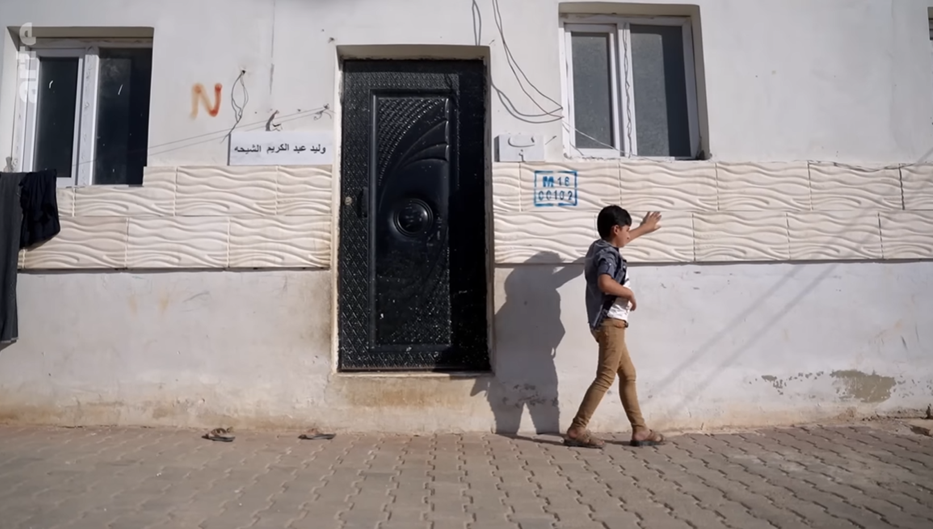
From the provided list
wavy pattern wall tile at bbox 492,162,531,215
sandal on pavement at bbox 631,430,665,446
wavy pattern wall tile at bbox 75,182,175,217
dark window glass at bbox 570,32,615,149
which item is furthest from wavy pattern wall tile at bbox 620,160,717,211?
wavy pattern wall tile at bbox 75,182,175,217

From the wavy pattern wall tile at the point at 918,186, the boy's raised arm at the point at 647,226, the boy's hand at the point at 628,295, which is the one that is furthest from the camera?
the wavy pattern wall tile at the point at 918,186

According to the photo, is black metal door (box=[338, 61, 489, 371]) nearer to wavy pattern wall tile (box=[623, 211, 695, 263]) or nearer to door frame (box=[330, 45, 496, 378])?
door frame (box=[330, 45, 496, 378])

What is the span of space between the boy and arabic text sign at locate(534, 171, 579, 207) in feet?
1.50

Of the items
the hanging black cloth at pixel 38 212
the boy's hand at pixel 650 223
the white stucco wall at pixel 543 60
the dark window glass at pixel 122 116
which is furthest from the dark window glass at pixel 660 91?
the hanging black cloth at pixel 38 212

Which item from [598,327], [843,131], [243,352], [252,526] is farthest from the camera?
[843,131]

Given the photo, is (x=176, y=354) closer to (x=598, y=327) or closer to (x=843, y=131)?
(x=598, y=327)

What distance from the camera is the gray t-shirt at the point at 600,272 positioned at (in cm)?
408

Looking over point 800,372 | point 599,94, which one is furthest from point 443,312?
point 800,372

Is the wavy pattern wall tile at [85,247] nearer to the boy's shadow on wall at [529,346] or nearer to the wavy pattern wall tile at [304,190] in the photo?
the wavy pattern wall tile at [304,190]

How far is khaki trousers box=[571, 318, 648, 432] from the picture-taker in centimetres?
410

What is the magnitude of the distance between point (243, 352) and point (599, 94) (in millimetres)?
3270

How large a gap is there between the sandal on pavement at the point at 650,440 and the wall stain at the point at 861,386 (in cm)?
148

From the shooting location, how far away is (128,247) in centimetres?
465

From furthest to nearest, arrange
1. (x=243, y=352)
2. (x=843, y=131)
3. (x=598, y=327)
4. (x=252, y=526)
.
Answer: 1. (x=843, y=131)
2. (x=243, y=352)
3. (x=598, y=327)
4. (x=252, y=526)
